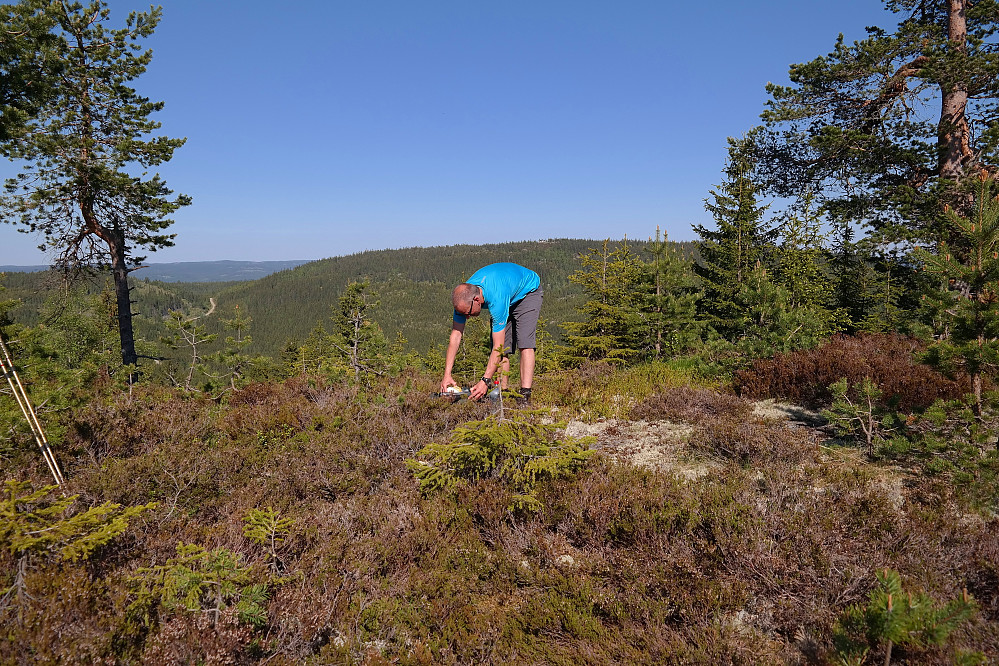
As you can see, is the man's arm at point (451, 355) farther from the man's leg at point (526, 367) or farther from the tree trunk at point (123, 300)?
the tree trunk at point (123, 300)

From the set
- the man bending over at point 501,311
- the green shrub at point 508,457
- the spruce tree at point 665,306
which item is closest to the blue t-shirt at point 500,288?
the man bending over at point 501,311

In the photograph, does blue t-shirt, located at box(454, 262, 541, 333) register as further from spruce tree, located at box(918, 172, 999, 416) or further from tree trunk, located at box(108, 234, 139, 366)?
tree trunk, located at box(108, 234, 139, 366)

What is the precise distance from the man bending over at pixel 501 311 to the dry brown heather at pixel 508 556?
3.36 ft

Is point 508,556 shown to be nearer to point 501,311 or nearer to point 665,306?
point 501,311

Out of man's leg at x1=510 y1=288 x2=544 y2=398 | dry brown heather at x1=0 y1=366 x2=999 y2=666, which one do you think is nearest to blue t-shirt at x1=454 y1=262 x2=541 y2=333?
man's leg at x1=510 y1=288 x2=544 y2=398

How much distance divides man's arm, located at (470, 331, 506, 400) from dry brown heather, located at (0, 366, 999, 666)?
2.65 feet

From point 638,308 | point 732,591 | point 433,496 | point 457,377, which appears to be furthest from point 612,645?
point 638,308

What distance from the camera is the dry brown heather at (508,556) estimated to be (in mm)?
2299

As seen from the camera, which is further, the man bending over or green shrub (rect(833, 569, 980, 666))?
the man bending over

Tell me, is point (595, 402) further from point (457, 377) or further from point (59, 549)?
point (59, 549)

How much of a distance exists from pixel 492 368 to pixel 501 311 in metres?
0.74

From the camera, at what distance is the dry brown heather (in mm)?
2299

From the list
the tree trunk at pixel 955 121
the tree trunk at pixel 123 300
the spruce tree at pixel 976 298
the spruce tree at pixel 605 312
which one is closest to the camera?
the spruce tree at pixel 976 298

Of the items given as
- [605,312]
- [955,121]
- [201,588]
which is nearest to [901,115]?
[955,121]
